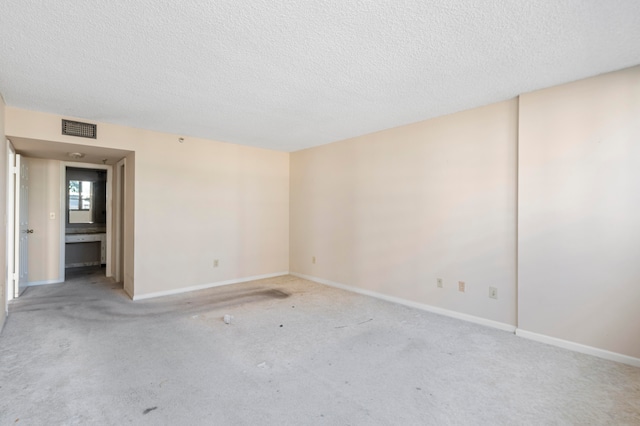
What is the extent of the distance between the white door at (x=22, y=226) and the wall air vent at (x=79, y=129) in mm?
1064

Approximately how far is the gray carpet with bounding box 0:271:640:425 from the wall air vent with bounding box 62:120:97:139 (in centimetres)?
214

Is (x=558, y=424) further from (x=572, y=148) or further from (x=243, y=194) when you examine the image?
(x=243, y=194)

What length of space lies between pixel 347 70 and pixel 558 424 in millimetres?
2723

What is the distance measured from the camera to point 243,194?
521 cm

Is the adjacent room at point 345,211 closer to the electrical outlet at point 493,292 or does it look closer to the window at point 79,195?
the electrical outlet at point 493,292

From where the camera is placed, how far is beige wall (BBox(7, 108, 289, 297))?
4.12m

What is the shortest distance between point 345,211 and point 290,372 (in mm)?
2876

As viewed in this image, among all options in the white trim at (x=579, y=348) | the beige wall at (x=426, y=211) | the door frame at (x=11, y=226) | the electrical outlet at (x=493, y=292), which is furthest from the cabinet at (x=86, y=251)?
the white trim at (x=579, y=348)

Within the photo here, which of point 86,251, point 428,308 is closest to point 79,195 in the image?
point 86,251

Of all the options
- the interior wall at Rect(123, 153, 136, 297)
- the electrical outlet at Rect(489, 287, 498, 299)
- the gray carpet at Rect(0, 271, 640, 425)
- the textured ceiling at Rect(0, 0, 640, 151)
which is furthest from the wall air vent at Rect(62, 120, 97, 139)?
the electrical outlet at Rect(489, 287, 498, 299)

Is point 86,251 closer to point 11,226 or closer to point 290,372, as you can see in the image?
point 11,226

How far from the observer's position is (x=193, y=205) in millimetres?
4645

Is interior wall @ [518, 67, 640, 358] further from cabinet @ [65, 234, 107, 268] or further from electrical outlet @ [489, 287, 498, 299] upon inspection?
cabinet @ [65, 234, 107, 268]

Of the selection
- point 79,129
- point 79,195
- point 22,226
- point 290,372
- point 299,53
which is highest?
point 299,53
